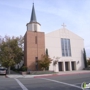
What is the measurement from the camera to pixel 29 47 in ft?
98.2

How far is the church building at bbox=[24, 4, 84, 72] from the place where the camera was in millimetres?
30073

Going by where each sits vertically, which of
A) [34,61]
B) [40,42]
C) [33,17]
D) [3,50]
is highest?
[33,17]

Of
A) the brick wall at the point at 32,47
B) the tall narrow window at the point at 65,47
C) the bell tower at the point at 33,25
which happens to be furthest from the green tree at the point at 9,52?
the tall narrow window at the point at 65,47

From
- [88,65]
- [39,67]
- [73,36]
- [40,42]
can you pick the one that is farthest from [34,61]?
[88,65]

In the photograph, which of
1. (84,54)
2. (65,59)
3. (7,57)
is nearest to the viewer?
(7,57)

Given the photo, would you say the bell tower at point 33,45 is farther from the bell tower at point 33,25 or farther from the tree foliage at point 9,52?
the tree foliage at point 9,52

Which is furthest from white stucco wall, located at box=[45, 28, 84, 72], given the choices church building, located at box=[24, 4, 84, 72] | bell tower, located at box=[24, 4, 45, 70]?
bell tower, located at box=[24, 4, 45, 70]

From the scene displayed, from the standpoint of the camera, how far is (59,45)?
33781 mm

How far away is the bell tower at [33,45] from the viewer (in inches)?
1164

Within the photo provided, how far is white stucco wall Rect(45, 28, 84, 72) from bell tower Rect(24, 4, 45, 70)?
1978 mm

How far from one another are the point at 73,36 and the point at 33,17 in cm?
1189

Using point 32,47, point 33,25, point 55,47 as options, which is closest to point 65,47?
point 55,47

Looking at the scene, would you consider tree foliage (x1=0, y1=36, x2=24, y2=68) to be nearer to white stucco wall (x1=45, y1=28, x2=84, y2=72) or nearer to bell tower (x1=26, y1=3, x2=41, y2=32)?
bell tower (x1=26, y1=3, x2=41, y2=32)

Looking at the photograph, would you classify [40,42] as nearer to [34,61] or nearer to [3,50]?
[34,61]
